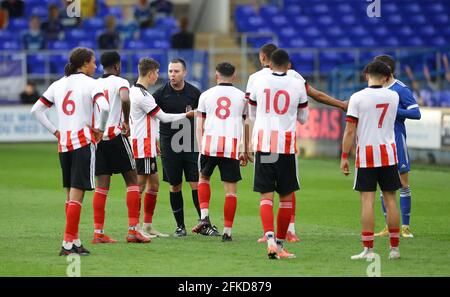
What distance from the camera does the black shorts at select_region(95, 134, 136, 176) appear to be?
1266 cm

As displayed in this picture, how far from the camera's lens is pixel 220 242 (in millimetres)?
12844

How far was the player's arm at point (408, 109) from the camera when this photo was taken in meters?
13.0

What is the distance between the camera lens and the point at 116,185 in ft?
66.8

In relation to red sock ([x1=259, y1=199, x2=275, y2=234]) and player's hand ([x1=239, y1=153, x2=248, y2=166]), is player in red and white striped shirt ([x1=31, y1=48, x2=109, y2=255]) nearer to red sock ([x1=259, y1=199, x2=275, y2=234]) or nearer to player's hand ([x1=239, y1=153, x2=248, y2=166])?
red sock ([x1=259, y1=199, x2=275, y2=234])

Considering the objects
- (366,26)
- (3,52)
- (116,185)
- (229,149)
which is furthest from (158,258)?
(366,26)

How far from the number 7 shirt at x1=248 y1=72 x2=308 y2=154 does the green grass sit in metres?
1.20

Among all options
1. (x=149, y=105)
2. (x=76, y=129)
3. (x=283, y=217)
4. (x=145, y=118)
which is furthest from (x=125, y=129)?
(x=283, y=217)

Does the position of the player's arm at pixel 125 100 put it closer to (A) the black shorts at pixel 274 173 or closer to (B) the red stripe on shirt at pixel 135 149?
(B) the red stripe on shirt at pixel 135 149

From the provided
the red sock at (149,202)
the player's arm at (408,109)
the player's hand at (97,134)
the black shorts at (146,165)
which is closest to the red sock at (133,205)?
the black shorts at (146,165)

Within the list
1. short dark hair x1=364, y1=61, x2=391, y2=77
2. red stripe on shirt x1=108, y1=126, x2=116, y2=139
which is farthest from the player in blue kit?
red stripe on shirt x1=108, y1=126, x2=116, y2=139

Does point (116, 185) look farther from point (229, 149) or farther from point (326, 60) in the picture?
point (326, 60)

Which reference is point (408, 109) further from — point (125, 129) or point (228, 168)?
point (125, 129)

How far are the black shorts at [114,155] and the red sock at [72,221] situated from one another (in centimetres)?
113

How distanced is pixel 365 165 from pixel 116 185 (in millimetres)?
9647
